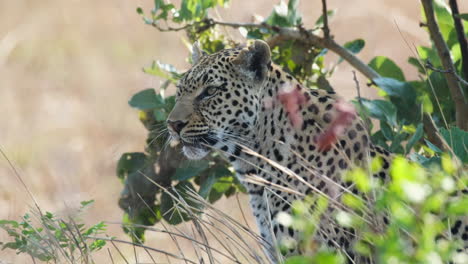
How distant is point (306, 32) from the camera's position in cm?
632

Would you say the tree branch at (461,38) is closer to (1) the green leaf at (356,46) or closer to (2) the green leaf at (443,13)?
(2) the green leaf at (443,13)

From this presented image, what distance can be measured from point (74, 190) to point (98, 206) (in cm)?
197

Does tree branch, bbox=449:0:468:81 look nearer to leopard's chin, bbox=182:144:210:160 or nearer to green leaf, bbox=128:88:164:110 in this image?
leopard's chin, bbox=182:144:210:160

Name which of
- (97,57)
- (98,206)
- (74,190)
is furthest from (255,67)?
(97,57)

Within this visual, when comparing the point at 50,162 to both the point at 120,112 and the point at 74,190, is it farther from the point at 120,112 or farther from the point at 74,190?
the point at 74,190

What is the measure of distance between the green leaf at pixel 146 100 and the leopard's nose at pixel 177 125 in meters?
1.09

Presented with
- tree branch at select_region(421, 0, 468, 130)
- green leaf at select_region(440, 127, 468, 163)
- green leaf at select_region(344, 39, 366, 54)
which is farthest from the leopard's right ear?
green leaf at select_region(440, 127, 468, 163)

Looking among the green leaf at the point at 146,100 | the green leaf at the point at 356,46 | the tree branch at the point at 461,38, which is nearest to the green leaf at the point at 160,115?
the green leaf at the point at 146,100

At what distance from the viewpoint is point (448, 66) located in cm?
569

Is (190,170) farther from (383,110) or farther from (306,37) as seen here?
(383,110)

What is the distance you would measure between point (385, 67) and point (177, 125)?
178 cm

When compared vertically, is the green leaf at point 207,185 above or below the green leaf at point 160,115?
below

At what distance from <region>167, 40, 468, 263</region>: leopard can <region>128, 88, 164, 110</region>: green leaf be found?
2.86 feet

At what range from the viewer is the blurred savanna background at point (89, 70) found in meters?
9.88
